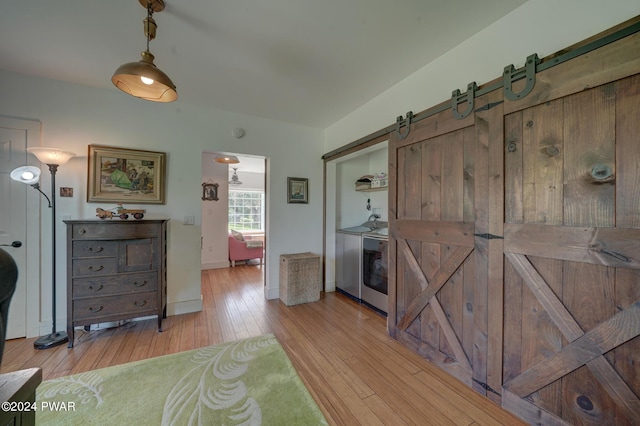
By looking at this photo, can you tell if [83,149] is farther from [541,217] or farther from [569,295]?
[569,295]

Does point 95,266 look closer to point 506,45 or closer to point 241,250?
point 241,250

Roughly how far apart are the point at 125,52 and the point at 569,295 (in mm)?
3652

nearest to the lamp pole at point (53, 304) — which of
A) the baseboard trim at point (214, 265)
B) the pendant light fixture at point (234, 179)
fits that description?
the baseboard trim at point (214, 265)

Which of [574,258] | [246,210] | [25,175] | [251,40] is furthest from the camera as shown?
[246,210]

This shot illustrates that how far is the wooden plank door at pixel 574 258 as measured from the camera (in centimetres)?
116

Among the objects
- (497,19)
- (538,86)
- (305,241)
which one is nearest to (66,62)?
(305,241)

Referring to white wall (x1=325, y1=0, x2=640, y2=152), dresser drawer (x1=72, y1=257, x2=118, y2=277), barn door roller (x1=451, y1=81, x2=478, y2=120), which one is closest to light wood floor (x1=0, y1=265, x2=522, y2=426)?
dresser drawer (x1=72, y1=257, x2=118, y2=277)

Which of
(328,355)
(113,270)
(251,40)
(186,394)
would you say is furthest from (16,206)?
(328,355)

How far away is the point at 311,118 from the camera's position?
3.50m

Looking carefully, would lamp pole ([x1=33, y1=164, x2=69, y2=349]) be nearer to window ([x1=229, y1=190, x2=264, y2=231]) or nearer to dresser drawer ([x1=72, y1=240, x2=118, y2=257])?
dresser drawer ([x1=72, y1=240, x2=118, y2=257])

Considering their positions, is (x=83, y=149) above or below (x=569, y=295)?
above

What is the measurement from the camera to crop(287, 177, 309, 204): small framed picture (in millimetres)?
3668

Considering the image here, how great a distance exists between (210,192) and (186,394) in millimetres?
4476

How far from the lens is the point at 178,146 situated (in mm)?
2998
